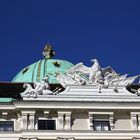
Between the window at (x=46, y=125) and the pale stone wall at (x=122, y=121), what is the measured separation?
399 centimetres

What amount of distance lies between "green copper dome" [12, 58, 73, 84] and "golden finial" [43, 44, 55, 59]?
2046mm

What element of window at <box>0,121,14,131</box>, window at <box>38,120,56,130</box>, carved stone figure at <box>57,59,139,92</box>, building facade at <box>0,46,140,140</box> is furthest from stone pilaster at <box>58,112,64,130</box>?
window at <box>0,121,14,131</box>

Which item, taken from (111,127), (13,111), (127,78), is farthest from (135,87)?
(13,111)

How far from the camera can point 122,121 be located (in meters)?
40.8

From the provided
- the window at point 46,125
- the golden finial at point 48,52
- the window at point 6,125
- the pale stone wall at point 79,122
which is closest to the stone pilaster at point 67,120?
the pale stone wall at point 79,122

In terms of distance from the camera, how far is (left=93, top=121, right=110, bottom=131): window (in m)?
40.5

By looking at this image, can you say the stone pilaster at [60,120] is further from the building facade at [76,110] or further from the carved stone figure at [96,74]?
the carved stone figure at [96,74]

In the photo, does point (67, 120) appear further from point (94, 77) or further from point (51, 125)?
point (94, 77)

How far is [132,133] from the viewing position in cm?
3978

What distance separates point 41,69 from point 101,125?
1471 centimetres

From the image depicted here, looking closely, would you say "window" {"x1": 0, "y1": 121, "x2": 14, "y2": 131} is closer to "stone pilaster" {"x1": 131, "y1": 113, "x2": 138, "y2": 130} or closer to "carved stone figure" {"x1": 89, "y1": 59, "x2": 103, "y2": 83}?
"carved stone figure" {"x1": 89, "y1": 59, "x2": 103, "y2": 83}

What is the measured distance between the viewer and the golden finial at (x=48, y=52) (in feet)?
193

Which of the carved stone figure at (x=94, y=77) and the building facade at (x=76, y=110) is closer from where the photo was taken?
the building facade at (x=76, y=110)

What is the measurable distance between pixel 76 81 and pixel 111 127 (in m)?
4.03
